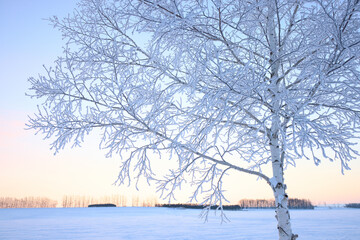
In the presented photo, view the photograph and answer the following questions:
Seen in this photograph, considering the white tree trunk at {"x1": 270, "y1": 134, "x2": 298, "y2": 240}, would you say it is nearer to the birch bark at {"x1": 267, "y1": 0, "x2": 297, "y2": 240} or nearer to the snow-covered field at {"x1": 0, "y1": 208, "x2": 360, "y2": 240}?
the birch bark at {"x1": 267, "y1": 0, "x2": 297, "y2": 240}

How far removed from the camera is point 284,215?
401cm

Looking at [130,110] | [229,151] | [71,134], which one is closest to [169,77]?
[130,110]

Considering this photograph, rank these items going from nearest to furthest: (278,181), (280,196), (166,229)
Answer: (280,196), (278,181), (166,229)

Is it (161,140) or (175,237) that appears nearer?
(161,140)

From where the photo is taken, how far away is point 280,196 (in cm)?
411

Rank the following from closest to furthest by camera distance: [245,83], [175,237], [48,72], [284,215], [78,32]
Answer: [245,83], [284,215], [48,72], [78,32], [175,237]

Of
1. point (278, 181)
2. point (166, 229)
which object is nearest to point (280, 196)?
point (278, 181)

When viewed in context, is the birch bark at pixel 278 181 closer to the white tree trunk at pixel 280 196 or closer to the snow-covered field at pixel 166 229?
the white tree trunk at pixel 280 196

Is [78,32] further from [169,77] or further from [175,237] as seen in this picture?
[175,237]

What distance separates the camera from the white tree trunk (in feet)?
13.0

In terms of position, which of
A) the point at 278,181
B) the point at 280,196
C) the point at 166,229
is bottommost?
the point at 166,229

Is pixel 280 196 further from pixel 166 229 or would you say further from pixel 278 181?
pixel 166 229

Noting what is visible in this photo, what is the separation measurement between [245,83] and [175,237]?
10056 mm

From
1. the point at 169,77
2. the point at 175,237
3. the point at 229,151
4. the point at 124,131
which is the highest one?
the point at 169,77
